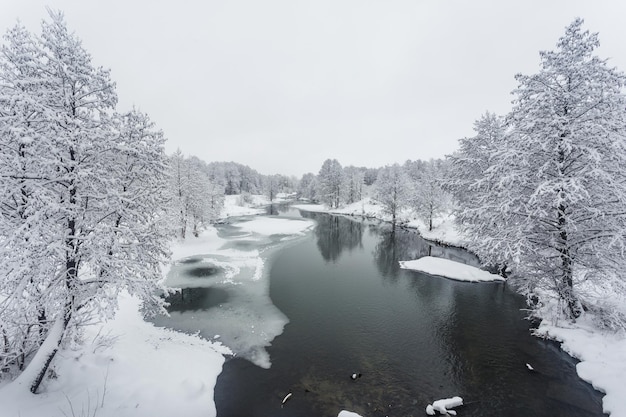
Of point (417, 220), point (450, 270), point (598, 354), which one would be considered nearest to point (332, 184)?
point (417, 220)

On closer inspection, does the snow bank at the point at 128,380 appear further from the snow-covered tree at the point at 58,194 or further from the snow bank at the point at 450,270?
the snow bank at the point at 450,270

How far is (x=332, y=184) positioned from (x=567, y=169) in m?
68.0

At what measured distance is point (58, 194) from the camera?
8703 millimetres

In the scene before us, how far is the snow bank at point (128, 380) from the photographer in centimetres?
845

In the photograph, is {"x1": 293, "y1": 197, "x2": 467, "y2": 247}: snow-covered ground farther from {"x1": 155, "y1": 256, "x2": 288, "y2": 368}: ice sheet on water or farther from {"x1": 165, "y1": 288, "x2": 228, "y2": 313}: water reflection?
{"x1": 165, "y1": 288, "x2": 228, "y2": 313}: water reflection

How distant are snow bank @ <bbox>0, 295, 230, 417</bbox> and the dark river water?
41.4 inches

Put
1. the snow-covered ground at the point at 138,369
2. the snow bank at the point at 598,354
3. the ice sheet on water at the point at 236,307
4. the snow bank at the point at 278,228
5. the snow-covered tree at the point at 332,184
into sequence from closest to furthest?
1. the snow-covered ground at the point at 138,369
2. the snow bank at the point at 598,354
3. the ice sheet on water at the point at 236,307
4. the snow bank at the point at 278,228
5. the snow-covered tree at the point at 332,184

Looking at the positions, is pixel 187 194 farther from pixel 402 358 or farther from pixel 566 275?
pixel 566 275

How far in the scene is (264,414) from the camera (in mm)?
9836

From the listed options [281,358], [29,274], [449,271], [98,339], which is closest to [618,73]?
[449,271]

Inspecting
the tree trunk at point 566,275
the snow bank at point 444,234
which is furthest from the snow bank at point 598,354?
the snow bank at point 444,234

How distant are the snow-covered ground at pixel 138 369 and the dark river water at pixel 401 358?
2.85 feet

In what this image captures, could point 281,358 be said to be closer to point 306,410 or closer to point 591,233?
point 306,410

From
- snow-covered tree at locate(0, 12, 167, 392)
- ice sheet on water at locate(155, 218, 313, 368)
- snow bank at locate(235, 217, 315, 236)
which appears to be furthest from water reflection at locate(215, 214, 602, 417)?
snow bank at locate(235, 217, 315, 236)
